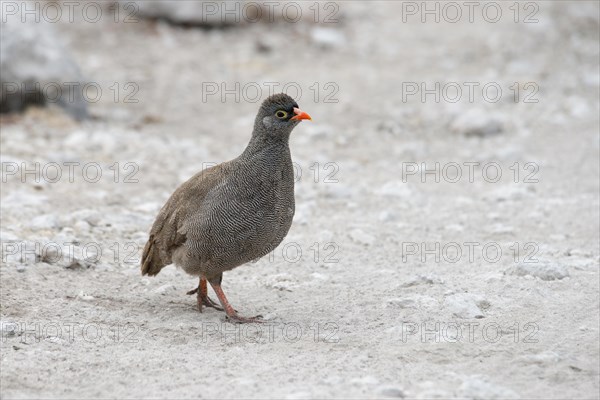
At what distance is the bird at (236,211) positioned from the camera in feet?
22.2

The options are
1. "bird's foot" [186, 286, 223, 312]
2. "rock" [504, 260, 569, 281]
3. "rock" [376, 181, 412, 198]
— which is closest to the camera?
"bird's foot" [186, 286, 223, 312]

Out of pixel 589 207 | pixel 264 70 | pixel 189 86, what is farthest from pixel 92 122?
pixel 589 207

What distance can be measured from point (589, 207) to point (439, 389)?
200 inches

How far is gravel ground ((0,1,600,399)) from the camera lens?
5836 millimetres

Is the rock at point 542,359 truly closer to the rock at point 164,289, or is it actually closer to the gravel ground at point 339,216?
the gravel ground at point 339,216

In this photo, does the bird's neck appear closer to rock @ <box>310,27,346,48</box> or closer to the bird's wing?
the bird's wing

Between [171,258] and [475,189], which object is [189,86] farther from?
[171,258]

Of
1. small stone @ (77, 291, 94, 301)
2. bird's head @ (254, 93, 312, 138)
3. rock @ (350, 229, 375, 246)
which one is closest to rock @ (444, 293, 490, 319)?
bird's head @ (254, 93, 312, 138)

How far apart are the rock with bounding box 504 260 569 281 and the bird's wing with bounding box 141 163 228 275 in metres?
2.54

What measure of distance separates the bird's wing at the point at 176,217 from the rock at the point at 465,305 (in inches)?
77.8

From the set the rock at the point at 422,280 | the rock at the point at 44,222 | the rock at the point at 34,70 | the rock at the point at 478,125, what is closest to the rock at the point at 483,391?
the rock at the point at 422,280

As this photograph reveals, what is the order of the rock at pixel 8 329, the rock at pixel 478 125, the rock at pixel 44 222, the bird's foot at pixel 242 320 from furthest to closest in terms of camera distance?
the rock at pixel 478 125 < the rock at pixel 44 222 < the bird's foot at pixel 242 320 < the rock at pixel 8 329

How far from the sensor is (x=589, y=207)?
978cm

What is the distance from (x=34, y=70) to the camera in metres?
12.2
